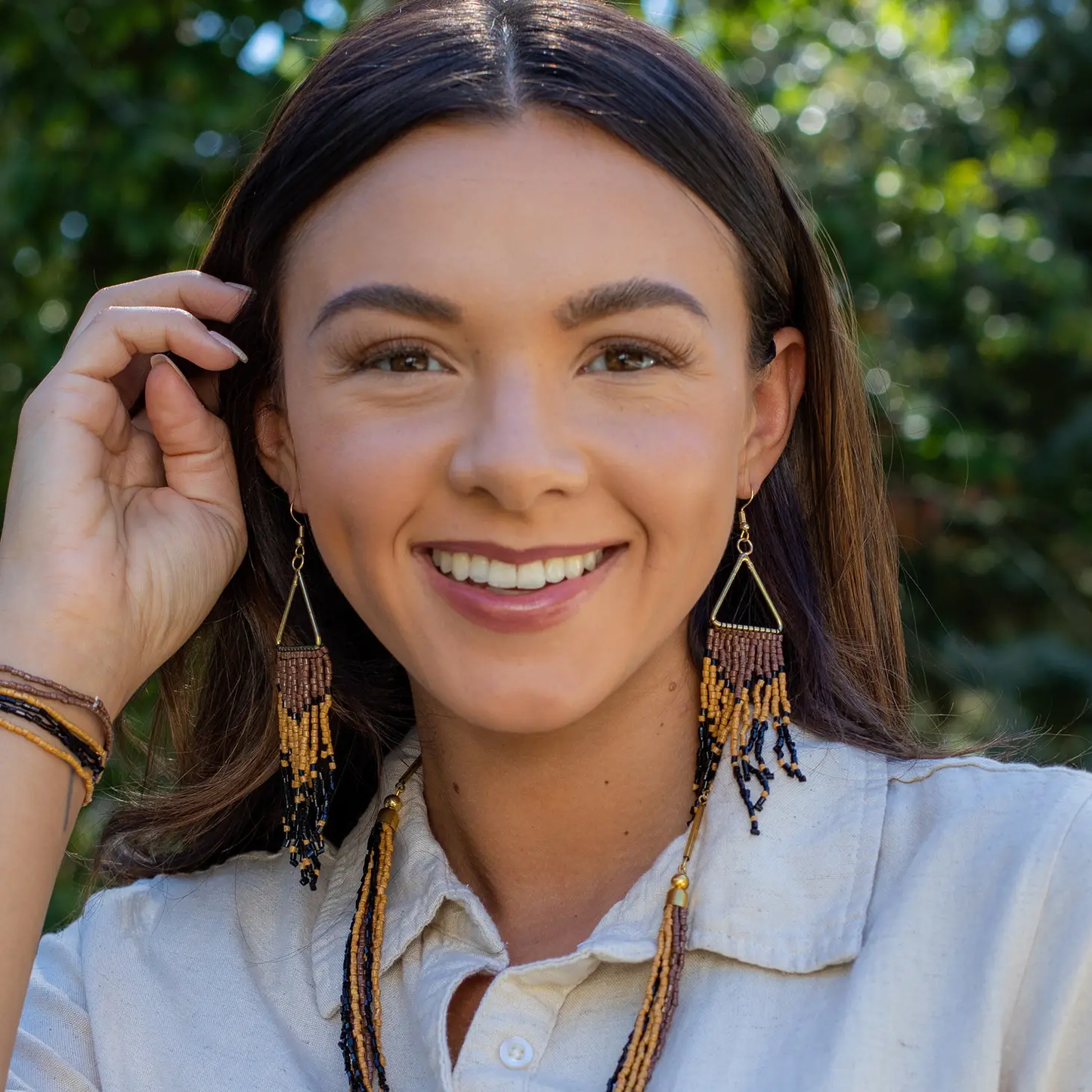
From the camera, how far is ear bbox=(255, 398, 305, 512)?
2574 millimetres

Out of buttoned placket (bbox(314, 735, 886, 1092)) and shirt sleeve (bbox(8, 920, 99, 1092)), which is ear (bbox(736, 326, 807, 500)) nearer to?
buttoned placket (bbox(314, 735, 886, 1092))

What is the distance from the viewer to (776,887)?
7.31 ft

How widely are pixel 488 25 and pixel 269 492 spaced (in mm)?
883

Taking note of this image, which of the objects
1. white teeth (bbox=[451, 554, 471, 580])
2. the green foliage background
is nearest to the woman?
white teeth (bbox=[451, 554, 471, 580])

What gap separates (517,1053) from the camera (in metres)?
2.22

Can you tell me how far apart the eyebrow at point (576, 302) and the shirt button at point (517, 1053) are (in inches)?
39.4

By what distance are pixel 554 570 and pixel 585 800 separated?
440 millimetres

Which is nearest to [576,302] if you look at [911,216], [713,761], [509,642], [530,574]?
[530,574]

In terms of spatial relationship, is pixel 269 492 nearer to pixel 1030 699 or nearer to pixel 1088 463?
pixel 1030 699

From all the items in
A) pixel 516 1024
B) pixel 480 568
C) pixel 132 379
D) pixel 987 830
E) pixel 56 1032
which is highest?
pixel 132 379

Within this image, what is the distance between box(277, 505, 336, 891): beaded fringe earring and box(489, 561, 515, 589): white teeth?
480 mm

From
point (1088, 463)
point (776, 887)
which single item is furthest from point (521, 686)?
point (1088, 463)

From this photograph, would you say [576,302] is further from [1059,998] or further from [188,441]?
[1059,998]

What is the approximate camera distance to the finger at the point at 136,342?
2.57m
